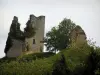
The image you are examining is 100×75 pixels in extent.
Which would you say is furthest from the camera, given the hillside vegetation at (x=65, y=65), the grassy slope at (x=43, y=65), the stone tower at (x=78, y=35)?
the stone tower at (x=78, y=35)

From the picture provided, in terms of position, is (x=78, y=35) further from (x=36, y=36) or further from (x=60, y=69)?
(x=60, y=69)

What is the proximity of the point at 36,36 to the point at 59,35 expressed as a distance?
215 inches

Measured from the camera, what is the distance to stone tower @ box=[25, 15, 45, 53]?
83375 mm

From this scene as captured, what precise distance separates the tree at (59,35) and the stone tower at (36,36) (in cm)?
353

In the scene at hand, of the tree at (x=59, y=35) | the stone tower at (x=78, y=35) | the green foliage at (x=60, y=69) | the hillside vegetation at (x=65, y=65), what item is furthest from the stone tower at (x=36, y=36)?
the green foliage at (x=60, y=69)

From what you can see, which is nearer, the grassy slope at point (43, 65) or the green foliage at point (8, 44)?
the grassy slope at point (43, 65)

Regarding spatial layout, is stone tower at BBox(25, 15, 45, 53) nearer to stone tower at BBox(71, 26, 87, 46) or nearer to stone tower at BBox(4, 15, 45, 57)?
stone tower at BBox(4, 15, 45, 57)

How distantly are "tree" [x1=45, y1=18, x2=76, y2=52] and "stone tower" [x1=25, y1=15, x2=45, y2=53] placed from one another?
3.53 metres

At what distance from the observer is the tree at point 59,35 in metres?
84.7

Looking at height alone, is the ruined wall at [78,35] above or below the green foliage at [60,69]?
above

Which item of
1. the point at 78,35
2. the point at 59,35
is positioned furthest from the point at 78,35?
the point at 59,35

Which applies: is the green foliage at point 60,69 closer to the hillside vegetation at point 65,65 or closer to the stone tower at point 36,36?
the hillside vegetation at point 65,65

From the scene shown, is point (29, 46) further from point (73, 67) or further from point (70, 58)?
point (73, 67)

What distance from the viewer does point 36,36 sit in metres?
84.3
